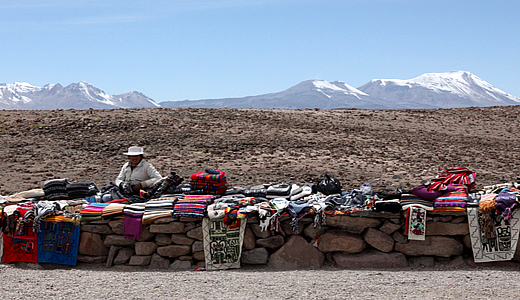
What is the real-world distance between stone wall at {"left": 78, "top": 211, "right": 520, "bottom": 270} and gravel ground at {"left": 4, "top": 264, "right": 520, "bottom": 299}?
242 mm

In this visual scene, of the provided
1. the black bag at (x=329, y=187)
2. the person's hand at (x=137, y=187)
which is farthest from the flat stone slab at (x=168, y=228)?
the black bag at (x=329, y=187)

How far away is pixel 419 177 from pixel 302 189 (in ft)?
20.7

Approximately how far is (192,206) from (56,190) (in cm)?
300

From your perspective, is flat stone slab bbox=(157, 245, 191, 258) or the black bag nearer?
flat stone slab bbox=(157, 245, 191, 258)

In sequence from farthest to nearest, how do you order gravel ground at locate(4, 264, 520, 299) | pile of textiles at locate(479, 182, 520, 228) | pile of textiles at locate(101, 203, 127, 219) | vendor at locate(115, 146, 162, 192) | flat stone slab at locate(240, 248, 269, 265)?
vendor at locate(115, 146, 162, 192) < pile of textiles at locate(101, 203, 127, 219) < flat stone slab at locate(240, 248, 269, 265) < pile of textiles at locate(479, 182, 520, 228) < gravel ground at locate(4, 264, 520, 299)

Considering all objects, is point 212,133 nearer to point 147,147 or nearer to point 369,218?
point 147,147

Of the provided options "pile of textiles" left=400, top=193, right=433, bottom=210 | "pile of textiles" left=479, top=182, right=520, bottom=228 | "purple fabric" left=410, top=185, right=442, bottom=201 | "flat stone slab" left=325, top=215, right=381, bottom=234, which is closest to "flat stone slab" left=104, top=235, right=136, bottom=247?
"flat stone slab" left=325, top=215, right=381, bottom=234

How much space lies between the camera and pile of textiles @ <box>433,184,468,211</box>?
23.6 ft

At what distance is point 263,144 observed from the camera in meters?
18.2

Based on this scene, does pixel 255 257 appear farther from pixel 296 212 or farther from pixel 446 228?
pixel 446 228

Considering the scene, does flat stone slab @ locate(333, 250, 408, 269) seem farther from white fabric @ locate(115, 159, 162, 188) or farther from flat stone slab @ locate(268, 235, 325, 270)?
white fabric @ locate(115, 159, 162, 188)

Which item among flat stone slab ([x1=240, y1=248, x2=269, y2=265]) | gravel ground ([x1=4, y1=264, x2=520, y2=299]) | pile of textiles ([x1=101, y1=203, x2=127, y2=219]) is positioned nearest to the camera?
gravel ground ([x1=4, y1=264, x2=520, y2=299])

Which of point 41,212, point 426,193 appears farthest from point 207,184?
point 426,193

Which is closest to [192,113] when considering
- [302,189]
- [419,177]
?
[419,177]
